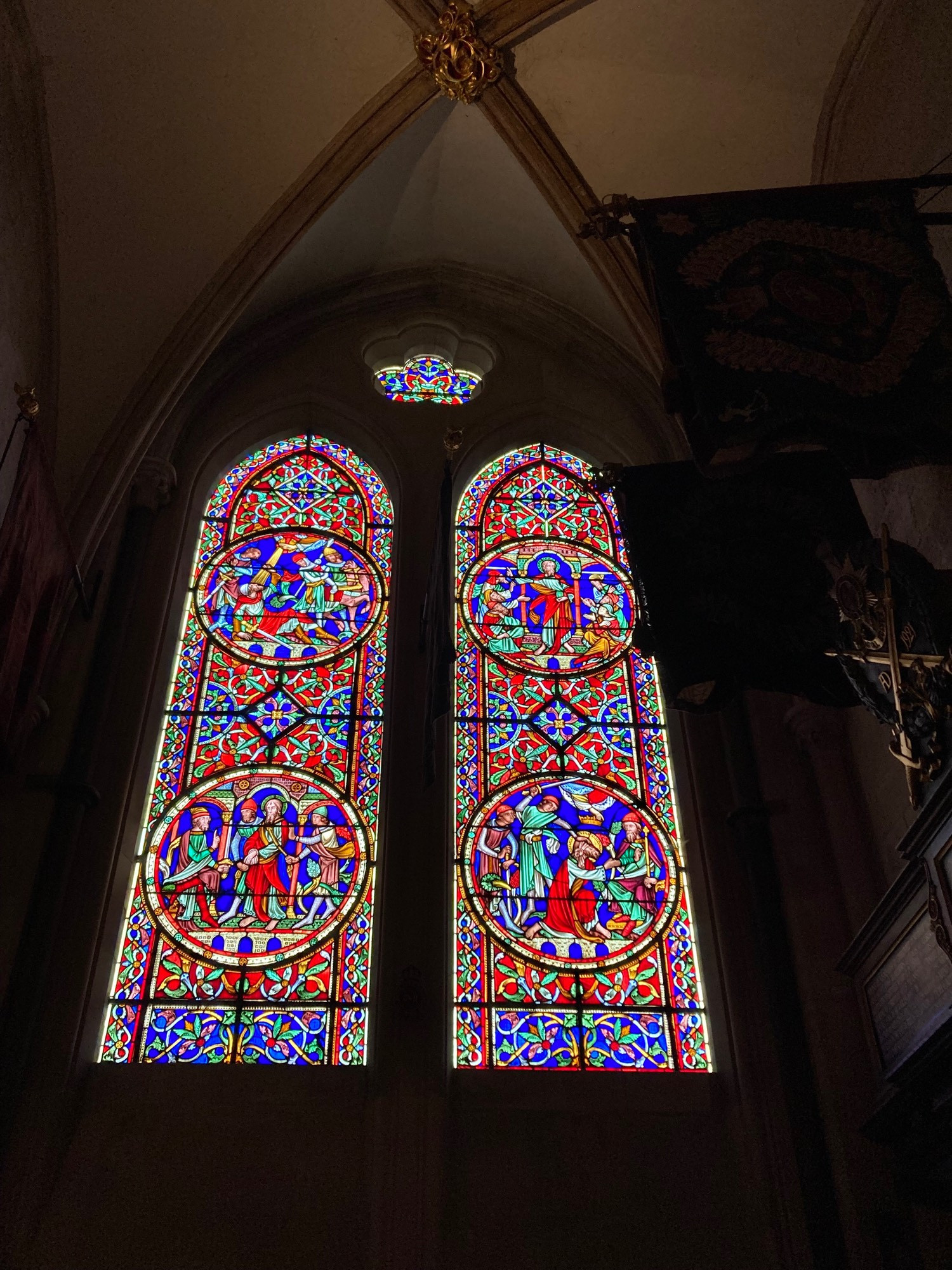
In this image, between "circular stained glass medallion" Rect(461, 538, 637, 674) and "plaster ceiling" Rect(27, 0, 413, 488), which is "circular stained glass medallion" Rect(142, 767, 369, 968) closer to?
"circular stained glass medallion" Rect(461, 538, 637, 674)

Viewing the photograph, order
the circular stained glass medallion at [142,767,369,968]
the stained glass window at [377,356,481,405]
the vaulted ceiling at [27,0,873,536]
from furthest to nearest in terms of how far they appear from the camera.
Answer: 1. the stained glass window at [377,356,481,405]
2. the vaulted ceiling at [27,0,873,536]
3. the circular stained glass medallion at [142,767,369,968]

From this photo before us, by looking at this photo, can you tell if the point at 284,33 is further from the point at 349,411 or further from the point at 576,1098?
the point at 576,1098

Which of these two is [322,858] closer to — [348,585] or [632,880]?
[632,880]

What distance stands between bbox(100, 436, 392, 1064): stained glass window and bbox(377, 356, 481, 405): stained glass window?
2.69ft

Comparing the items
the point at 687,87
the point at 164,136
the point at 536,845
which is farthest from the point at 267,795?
the point at 687,87

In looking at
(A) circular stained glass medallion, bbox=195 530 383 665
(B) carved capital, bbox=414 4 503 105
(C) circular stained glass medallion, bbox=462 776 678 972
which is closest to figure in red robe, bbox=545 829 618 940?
(C) circular stained glass medallion, bbox=462 776 678 972

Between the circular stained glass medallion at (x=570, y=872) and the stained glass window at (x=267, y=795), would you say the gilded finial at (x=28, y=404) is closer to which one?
the stained glass window at (x=267, y=795)

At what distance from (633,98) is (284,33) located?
225 centimetres

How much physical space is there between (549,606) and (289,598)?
1.73 m

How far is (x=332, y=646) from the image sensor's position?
7.83 m

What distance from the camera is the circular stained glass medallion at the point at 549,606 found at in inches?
310

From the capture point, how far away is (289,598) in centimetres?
812

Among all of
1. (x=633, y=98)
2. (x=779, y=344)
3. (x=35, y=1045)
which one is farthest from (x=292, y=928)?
(x=633, y=98)

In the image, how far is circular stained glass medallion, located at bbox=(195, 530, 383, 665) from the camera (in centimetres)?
783
